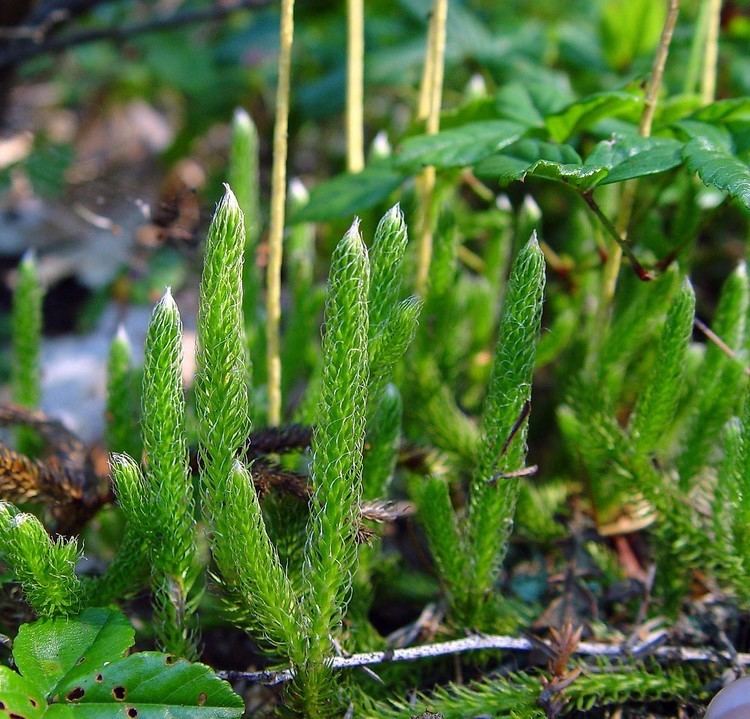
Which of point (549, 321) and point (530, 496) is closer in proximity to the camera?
point (530, 496)

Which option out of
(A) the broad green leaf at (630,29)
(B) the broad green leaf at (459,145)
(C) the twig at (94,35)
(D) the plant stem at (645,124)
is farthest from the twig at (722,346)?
(C) the twig at (94,35)

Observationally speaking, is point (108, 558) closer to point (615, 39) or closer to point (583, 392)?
point (583, 392)

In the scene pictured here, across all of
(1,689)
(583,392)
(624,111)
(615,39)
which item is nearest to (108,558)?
(1,689)

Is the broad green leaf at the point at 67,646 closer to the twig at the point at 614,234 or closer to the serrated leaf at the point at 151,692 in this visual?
the serrated leaf at the point at 151,692

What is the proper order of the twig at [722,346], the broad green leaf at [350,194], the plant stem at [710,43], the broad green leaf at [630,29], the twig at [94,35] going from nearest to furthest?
the twig at [722,346], the broad green leaf at [350,194], the plant stem at [710,43], the broad green leaf at [630,29], the twig at [94,35]

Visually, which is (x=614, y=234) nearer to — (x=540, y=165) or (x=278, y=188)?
(x=540, y=165)

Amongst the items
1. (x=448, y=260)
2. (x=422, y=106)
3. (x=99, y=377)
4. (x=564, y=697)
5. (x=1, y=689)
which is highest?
(x=422, y=106)
